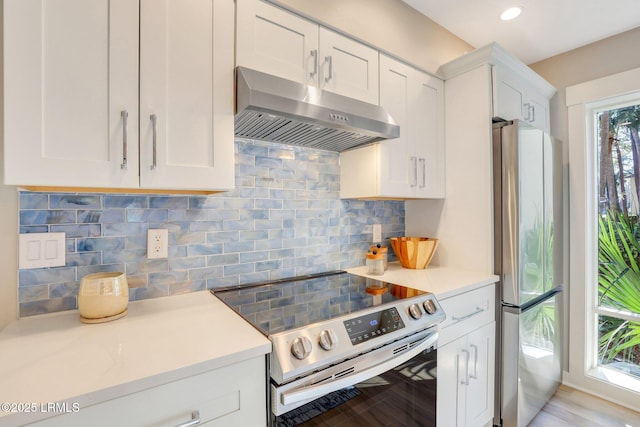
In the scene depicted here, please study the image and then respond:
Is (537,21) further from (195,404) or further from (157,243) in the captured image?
(195,404)

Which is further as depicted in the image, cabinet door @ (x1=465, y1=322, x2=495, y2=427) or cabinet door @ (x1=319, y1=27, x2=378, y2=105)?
cabinet door @ (x1=465, y1=322, x2=495, y2=427)

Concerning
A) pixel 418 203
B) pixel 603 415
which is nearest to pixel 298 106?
pixel 418 203

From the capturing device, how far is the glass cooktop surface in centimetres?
111

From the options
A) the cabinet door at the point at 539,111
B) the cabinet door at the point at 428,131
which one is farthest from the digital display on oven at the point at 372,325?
the cabinet door at the point at 539,111

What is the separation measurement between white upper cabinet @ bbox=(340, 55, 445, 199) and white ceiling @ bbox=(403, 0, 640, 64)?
1.48 feet

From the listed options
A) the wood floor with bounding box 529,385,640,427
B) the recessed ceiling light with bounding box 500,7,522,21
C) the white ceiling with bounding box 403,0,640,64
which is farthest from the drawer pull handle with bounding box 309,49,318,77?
the wood floor with bounding box 529,385,640,427

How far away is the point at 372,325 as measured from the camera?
116 centimetres

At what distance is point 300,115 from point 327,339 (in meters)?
0.89

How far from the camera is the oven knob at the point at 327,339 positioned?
100 cm

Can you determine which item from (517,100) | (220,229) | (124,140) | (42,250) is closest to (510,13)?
(517,100)

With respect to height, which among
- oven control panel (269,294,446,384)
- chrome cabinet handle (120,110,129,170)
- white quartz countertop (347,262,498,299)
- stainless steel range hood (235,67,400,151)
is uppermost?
stainless steel range hood (235,67,400,151)

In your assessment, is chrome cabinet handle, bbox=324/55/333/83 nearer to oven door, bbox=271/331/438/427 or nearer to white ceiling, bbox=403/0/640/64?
white ceiling, bbox=403/0/640/64

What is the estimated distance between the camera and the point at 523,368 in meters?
1.83

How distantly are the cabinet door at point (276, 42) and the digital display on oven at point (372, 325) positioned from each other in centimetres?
108
